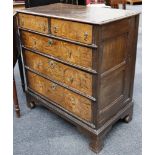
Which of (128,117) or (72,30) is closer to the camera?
(72,30)

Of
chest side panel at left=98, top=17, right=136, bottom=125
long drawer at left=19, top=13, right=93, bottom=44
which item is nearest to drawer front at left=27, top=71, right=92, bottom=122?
chest side panel at left=98, top=17, right=136, bottom=125

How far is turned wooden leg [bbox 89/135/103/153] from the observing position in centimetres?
166

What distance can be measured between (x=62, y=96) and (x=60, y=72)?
Answer: 0.68ft

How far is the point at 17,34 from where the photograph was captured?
6.70 ft

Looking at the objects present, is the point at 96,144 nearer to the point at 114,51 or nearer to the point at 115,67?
the point at 115,67

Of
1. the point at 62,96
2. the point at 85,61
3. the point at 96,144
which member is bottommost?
the point at 96,144

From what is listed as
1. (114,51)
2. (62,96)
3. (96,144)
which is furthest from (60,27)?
(96,144)

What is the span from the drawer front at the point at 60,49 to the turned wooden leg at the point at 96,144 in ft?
1.75

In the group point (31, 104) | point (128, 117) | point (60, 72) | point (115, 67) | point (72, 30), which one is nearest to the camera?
point (72, 30)

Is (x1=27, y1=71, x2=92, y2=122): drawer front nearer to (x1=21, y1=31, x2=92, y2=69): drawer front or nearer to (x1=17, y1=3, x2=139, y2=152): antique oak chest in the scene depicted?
(x1=17, y1=3, x2=139, y2=152): antique oak chest

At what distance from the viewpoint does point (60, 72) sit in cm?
176

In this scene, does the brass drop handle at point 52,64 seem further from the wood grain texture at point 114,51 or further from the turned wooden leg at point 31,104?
the turned wooden leg at point 31,104

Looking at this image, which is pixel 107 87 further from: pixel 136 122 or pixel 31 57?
pixel 31 57
